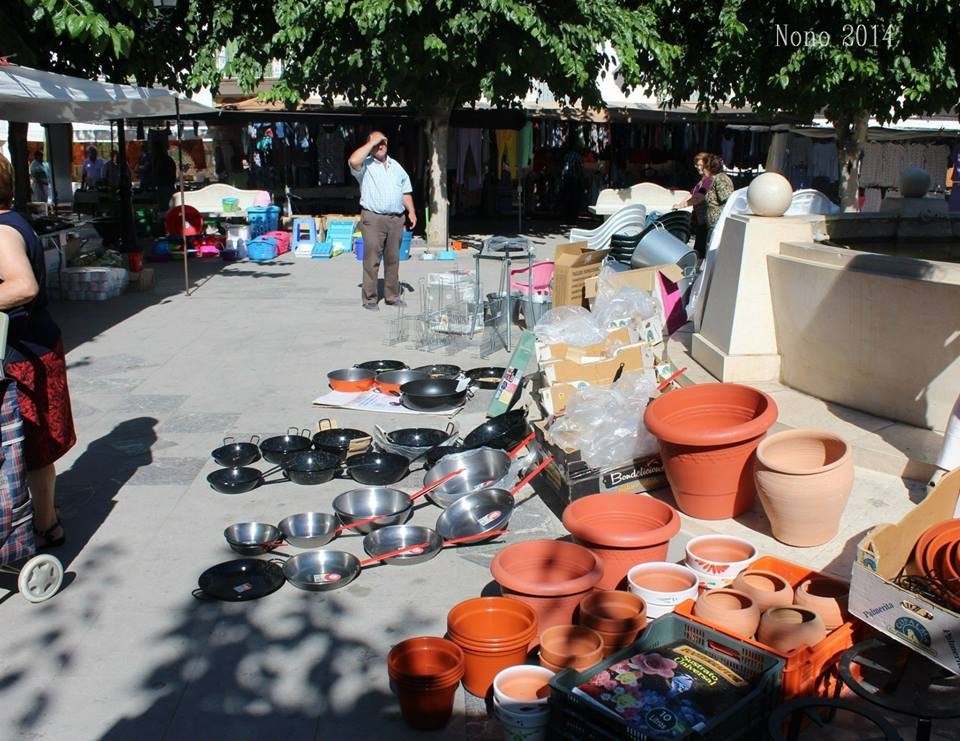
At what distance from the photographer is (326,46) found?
15719mm

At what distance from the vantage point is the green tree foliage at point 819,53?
14766mm

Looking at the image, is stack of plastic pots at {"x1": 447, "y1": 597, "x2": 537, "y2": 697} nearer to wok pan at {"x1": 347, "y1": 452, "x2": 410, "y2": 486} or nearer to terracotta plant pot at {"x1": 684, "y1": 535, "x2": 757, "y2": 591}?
terracotta plant pot at {"x1": 684, "y1": 535, "x2": 757, "y2": 591}

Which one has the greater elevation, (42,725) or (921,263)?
(921,263)

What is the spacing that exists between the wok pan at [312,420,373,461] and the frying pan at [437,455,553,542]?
3.62 ft

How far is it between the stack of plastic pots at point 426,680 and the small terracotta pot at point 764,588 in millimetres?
1165

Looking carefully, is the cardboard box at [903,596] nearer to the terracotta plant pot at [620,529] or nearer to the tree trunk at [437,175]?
the terracotta plant pot at [620,529]

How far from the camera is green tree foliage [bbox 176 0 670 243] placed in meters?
14.7

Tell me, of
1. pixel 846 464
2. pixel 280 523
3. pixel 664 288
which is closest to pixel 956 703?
pixel 846 464

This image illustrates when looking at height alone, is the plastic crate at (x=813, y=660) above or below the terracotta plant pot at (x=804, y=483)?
below

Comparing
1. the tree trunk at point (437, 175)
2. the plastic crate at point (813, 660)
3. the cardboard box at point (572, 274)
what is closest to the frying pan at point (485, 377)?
the cardboard box at point (572, 274)

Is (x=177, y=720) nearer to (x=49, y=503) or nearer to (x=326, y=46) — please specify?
(x=49, y=503)

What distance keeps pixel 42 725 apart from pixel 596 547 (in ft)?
7.45

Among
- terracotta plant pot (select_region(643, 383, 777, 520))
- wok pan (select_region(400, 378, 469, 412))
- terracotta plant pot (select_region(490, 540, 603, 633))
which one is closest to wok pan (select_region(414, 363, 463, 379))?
wok pan (select_region(400, 378, 469, 412))

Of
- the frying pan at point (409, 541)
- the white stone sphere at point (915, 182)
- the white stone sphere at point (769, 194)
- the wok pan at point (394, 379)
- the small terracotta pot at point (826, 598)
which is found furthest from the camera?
the white stone sphere at point (915, 182)
